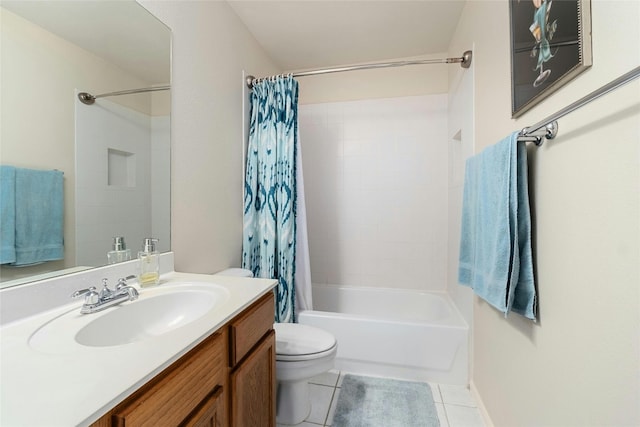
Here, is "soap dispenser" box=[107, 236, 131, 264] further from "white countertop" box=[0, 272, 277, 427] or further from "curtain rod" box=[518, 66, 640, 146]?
"curtain rod" box=[518, 66, 640, 146]

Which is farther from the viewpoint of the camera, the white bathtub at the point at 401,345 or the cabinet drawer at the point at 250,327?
the white bathtub at the point at 401,345

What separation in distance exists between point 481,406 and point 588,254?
1.22 m

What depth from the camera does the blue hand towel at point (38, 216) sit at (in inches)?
31.2

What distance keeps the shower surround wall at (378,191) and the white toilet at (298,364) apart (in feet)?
3.73

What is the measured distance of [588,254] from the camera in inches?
28.1

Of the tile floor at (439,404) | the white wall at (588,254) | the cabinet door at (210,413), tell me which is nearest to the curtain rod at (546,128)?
the white wall at (588,254)

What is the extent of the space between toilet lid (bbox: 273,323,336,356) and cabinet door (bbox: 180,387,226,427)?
0.58 meters

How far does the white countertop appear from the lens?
1.36 feet

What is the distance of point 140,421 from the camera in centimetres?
51

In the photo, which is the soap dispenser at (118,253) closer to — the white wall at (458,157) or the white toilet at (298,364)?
the white toilet at (298,364)

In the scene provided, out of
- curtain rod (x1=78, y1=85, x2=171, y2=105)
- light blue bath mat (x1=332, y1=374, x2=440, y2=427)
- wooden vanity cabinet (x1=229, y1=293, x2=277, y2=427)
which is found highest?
curtain rod (x1=78, y1=85, x2=171, y2=105)

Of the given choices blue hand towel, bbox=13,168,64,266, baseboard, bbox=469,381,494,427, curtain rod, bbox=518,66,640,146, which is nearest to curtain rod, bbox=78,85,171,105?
blue hand towel, bbox=13,168,64,266

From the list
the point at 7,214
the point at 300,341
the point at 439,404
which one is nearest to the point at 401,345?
the point at 439,404

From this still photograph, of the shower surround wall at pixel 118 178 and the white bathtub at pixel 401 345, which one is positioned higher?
the shower surround wall at pixel 118 178
